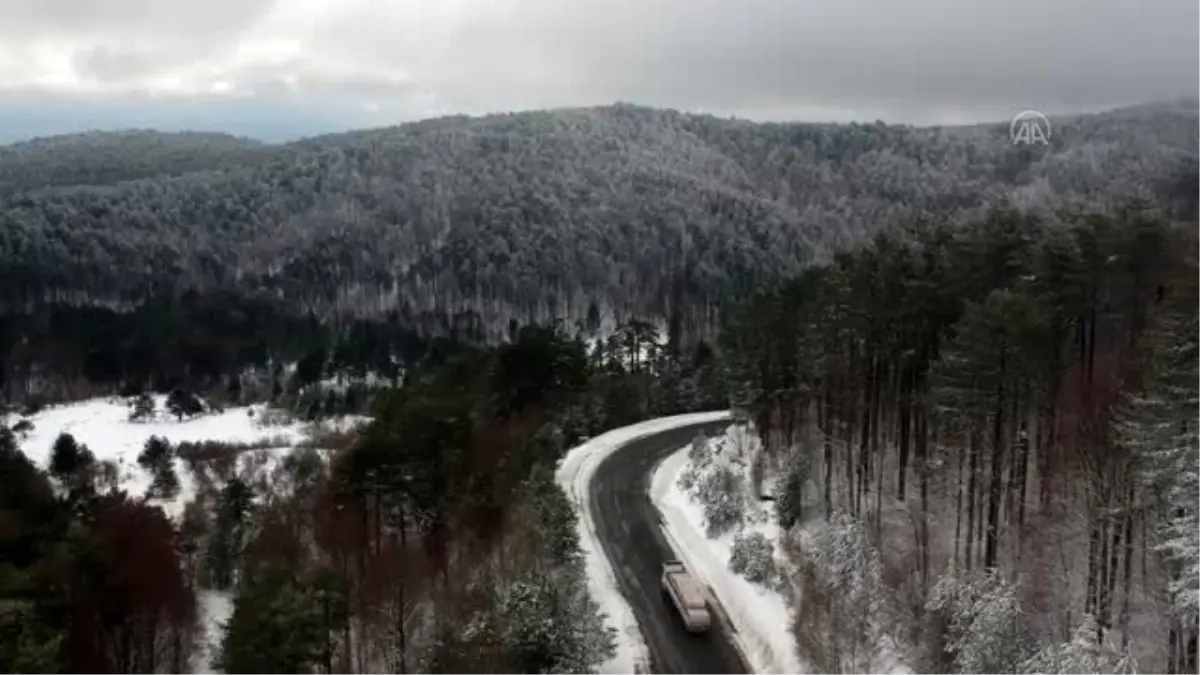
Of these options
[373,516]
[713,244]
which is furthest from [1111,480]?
[713,244]

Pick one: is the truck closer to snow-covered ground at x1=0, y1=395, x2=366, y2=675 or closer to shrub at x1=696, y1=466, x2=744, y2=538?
shrub at x1=696, y1=466, x2=744, y2=538

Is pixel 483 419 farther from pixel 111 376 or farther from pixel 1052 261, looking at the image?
pixel 111 376

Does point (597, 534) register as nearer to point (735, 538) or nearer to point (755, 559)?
point (735, 538)

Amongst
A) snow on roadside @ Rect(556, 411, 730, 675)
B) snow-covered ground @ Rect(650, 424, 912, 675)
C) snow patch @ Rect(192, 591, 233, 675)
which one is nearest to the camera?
snow-covered ground @ Rect(650, 424, 912, 675)

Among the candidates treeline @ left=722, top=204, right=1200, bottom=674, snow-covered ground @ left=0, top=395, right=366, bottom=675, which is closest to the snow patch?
treeline @ left=722, top=204, right=1200, bottom=674

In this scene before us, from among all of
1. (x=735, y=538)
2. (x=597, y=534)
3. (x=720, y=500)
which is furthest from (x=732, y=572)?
(x=597, y=534)

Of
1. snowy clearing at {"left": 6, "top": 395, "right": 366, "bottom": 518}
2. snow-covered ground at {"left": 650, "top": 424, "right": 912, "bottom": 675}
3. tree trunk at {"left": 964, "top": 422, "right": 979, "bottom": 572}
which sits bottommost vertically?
snowy clearing at {"left": 6, "top": 395, "right": 366, "bottom": 518}

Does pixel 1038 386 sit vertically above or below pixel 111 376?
above
